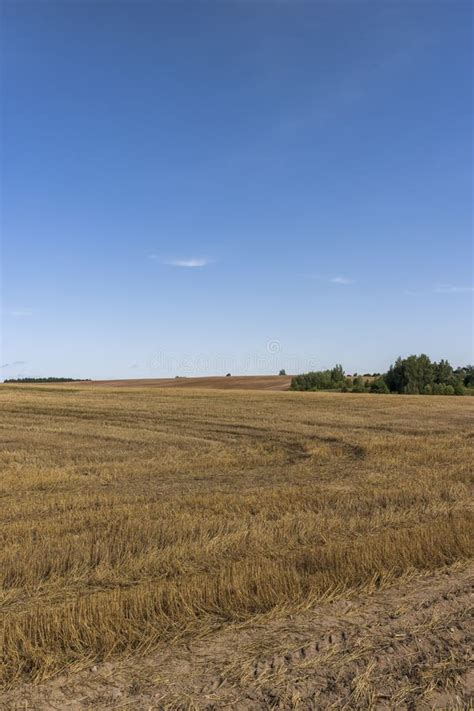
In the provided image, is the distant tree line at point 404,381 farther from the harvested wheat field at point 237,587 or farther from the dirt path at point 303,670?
the dirt path at point 303,670

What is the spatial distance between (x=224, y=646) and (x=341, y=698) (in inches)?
47.2

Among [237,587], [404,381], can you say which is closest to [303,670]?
[237,587]

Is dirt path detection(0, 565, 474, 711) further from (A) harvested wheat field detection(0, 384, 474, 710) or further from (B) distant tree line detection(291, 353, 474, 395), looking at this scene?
(B) distant tree line detection(291, 353, 474, 395)

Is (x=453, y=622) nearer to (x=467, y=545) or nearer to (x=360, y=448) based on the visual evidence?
(x=467, y=545)

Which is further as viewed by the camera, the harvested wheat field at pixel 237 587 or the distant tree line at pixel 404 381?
the distant tree line at pixel 404 381

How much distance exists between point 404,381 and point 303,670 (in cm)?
7504

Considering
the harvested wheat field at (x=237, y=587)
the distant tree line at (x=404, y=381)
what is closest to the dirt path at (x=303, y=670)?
the harvested wheat field at (x=237, y=587)

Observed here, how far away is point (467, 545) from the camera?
7.67m

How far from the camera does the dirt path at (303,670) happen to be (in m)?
4.19

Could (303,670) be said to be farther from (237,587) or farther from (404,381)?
(404,381)

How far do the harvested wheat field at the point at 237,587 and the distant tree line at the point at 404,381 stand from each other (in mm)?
61798

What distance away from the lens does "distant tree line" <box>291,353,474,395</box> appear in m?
73.7

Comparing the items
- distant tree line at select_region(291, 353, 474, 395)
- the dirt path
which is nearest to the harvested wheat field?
the dirt path

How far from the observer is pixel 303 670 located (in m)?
4.58
